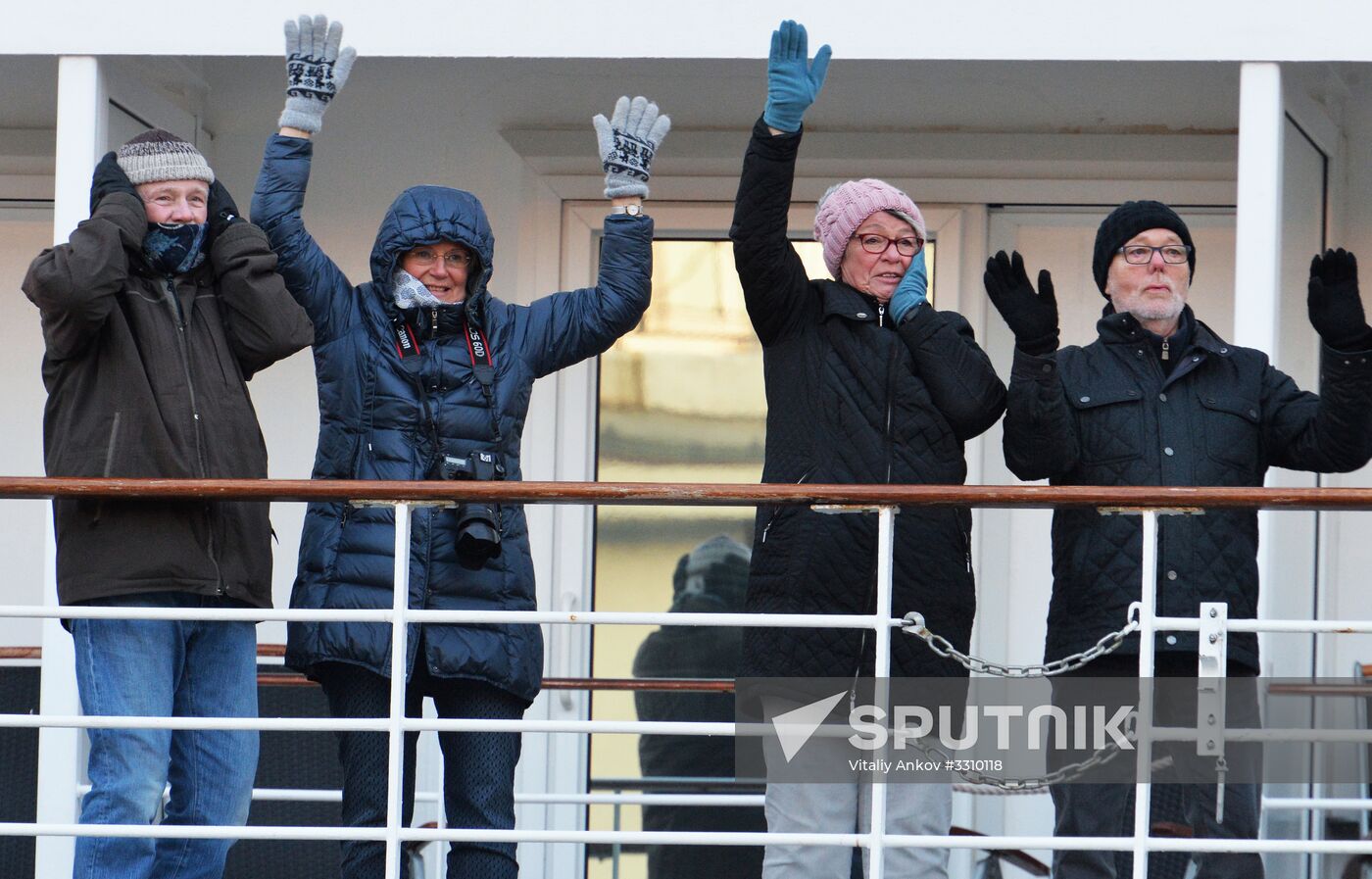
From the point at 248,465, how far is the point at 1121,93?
9.90ft

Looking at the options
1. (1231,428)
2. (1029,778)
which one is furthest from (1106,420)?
(1029,778)

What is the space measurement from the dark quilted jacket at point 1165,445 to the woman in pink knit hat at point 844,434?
165 millimetres

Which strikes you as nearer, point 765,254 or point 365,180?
point 765,254

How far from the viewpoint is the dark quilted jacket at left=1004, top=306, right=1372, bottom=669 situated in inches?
143

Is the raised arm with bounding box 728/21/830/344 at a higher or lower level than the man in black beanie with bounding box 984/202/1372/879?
higher

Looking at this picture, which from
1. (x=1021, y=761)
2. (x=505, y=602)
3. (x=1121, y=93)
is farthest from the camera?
(x=1121, y=93)

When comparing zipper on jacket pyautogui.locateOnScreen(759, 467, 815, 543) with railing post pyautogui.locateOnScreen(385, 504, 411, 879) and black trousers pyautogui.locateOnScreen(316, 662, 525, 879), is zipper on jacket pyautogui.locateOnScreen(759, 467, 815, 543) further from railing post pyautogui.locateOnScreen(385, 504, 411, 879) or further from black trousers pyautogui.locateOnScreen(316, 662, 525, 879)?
railing post pyautogui.locateOnScreen(385, 504, 411, 879)

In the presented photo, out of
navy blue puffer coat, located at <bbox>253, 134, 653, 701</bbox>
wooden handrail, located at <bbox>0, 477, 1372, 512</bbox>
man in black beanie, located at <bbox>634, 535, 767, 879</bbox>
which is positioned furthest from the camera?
man in black beanie, located at <bbox>634, 535, 767, 879</bbox>

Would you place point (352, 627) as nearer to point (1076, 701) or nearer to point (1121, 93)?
point (1076, 701)

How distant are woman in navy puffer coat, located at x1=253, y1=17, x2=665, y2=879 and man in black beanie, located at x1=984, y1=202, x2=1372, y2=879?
0.91 metres

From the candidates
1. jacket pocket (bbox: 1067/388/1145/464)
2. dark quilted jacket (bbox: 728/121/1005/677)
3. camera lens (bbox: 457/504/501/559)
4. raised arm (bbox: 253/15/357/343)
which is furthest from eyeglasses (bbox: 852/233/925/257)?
raised arm (bbox: 253/15/357/343)

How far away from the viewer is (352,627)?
3510mm

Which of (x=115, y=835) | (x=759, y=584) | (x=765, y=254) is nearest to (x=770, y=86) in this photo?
(x=765, y=254)

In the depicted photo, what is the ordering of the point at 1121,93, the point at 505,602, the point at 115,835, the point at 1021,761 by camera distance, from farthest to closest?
the point at 1121,93, the point at 1021,761, the point at 505,602, the point at 115,835
